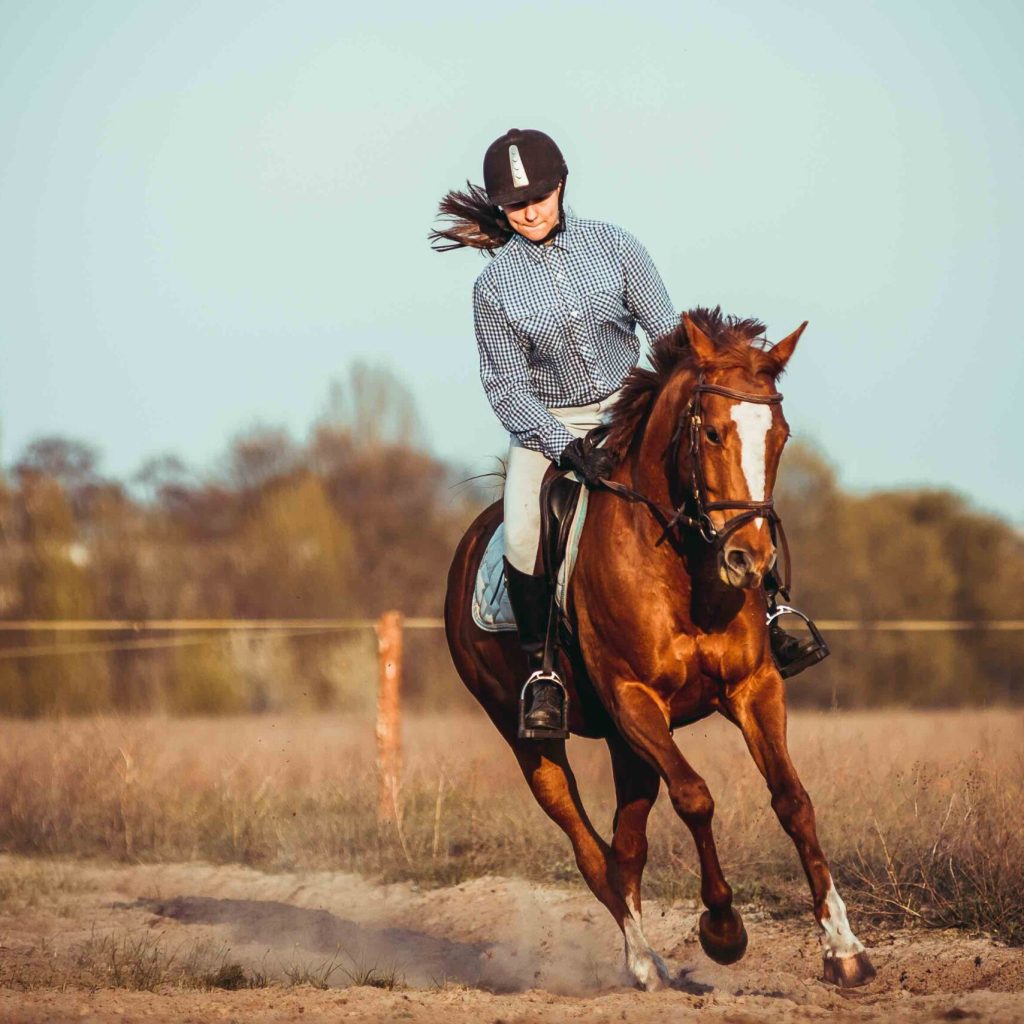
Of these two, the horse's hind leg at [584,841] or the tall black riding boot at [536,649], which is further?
the tall black riding boot at [536,649]

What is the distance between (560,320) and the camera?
6.86 metres

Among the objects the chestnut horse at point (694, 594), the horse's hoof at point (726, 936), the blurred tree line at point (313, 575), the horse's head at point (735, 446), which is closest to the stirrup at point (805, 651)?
the chestnut horse at point (694, 594)

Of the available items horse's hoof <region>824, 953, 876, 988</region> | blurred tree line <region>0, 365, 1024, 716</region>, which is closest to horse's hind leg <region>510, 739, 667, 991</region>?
horse's hoof <region>824, 953, 876, 988</region>

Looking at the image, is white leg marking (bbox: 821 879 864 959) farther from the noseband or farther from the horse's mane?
the horse's mane

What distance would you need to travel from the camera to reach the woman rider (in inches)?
268

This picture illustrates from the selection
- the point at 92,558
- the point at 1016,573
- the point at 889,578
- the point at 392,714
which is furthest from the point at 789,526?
the point at 392,714

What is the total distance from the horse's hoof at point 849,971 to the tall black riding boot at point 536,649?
62.7 inches

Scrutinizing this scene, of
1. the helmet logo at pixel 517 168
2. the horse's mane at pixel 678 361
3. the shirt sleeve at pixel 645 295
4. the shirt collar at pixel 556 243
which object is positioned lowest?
the horse's mane at pixel 678 361

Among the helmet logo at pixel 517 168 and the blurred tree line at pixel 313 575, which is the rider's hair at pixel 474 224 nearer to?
the helmet logo at pixel 517 168

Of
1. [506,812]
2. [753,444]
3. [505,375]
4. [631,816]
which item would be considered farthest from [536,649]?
[506,812]

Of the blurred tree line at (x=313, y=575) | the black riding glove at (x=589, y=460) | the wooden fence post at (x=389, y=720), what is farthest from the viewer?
the blurred tree line at (x=313, y=575)

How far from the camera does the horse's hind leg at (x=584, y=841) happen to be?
6555 millimetres

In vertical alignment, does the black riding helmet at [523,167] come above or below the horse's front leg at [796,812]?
above

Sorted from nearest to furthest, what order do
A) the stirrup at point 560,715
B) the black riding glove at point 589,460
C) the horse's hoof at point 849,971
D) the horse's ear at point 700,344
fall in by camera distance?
the horse's hoof at point 849,971 → the horse's ear at point 700,344 → the black riding glove at point 589,460 → the stirrup at point 560,715
